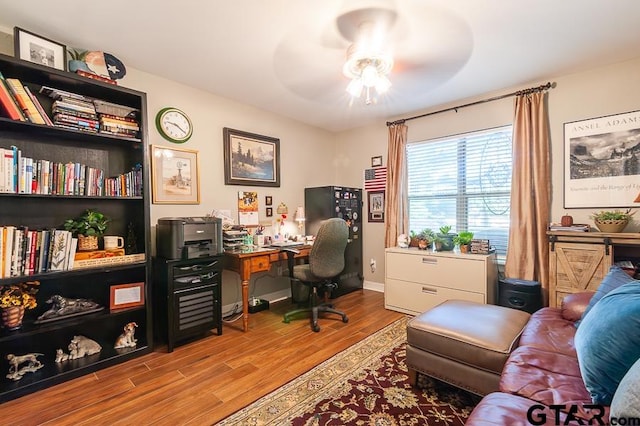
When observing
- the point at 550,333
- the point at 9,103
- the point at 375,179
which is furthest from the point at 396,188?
the point at 9,103

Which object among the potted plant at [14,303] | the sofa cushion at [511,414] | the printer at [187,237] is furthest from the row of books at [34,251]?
the sofa cushion at [511,414]

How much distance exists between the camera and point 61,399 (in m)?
1.83

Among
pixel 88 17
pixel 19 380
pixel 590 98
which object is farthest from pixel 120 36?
pixel 590 98

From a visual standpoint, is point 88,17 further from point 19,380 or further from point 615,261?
point 615,261

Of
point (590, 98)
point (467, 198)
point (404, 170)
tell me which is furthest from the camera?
point (404, 170)

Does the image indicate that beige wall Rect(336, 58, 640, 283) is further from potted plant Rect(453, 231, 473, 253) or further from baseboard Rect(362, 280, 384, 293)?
baseboard Rect(362, 280, 384, 293)

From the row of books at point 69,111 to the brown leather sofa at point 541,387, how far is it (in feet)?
9.40

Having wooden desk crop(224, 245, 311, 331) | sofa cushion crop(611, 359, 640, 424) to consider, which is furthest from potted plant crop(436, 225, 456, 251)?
sofa cushion crop(611, 359, 640, 424)

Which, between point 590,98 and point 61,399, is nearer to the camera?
point 61,399

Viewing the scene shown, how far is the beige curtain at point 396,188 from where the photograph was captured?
388 cm

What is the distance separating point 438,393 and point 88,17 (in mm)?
3295

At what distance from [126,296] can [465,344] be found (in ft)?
8.12

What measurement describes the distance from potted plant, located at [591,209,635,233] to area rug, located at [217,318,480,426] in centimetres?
191

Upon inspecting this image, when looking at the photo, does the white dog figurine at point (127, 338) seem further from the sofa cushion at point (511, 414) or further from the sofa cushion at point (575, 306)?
the sofa cushion at point (575, 306)
